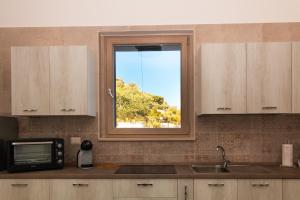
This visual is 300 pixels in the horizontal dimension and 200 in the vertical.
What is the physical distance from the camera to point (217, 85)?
277 centimetres

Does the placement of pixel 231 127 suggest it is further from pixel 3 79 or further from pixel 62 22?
pixel 3 79

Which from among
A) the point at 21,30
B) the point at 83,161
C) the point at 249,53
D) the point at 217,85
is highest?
the point at 21,30

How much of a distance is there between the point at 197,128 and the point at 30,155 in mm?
1704

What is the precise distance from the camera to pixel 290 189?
248 cm

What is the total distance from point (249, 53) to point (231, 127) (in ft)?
2.67

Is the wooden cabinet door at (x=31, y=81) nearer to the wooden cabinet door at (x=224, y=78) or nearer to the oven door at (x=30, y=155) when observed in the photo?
the oven door at (x=30, y=155)

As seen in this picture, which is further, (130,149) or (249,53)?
(130,149)

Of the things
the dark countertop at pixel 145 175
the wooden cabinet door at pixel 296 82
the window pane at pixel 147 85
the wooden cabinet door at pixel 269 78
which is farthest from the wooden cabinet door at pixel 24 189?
the wooden cabinet door at pixel 296 82

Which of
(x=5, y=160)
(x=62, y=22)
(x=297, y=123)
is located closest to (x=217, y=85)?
(x=297, y=123)

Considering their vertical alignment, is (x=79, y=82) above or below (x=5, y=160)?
above

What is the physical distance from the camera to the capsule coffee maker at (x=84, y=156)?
114 inches

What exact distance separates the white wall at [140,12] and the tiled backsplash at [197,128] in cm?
8

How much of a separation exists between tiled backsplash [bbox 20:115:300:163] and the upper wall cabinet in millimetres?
355

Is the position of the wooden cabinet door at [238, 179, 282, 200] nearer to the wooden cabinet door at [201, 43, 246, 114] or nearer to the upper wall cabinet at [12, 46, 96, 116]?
the wooden cabinet door at [201, 43, 246, 114]
